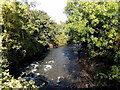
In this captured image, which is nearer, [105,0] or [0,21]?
[105,0]

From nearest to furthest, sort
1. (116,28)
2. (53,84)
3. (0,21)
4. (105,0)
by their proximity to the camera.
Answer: (116,28) < (105,0) < (53,84) < (0,21)

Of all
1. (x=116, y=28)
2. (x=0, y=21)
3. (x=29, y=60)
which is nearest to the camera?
(x=116, y=28)

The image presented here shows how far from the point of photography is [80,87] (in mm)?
6727

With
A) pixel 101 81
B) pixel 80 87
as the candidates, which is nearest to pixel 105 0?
pixel 101 81

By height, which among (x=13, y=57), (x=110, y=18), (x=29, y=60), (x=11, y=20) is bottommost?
(x=29, y=60)

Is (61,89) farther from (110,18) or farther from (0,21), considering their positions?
(0,21)

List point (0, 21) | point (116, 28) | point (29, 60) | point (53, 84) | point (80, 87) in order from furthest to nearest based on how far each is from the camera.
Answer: point (29, 60) → point (0, 21) → point (53, 84) → point (80, 87) → point (116, 28)

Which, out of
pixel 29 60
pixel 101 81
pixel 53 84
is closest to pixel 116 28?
pixel 101 81

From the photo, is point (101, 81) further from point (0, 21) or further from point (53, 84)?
point (0, 21)

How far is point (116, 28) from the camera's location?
16.1 ft

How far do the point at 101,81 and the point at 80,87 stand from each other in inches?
49.9

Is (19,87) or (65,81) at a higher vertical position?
(19,87)

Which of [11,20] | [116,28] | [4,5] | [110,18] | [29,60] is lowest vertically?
[29,60]

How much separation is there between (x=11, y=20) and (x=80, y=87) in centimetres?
756
